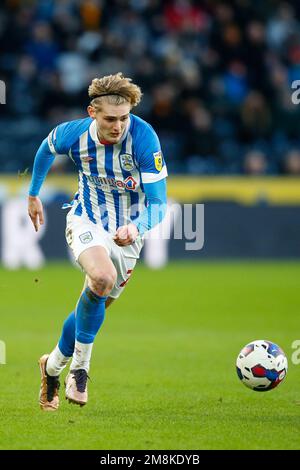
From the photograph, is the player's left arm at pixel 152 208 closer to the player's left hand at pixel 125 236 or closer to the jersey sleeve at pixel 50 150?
the player's left hand at pixel 125 236

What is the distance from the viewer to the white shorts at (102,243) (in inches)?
261

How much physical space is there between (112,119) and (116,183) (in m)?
0.49

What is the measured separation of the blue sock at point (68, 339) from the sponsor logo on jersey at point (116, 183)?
88cm

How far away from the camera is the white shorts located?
6617mm

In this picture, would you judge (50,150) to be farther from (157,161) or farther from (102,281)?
(102,281)

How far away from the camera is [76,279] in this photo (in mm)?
15211

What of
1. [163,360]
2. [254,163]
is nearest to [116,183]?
[163,360]

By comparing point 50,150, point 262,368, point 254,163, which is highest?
point 254,163

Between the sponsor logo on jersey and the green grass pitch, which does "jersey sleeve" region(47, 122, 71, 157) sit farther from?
the green grass pitch

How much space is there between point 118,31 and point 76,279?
555cm

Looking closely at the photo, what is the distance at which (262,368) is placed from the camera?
6.76 m

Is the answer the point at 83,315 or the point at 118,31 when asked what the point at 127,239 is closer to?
the point at 83,315

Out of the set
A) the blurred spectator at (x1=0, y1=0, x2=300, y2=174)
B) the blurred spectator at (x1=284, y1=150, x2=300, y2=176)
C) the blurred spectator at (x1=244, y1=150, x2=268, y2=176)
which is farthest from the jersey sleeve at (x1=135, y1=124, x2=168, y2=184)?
the blurred spectator at (x1=284, y1=150, x2=300, y2=176)

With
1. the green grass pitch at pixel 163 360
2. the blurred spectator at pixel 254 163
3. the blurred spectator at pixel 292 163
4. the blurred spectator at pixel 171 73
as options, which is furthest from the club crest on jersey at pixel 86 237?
the blurred spectator at pixel 292 163
